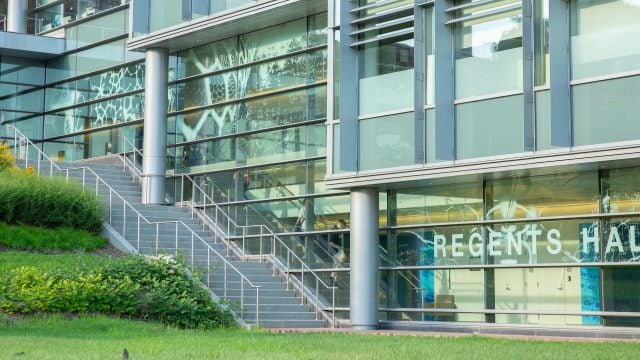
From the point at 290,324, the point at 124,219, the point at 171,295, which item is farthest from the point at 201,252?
the point at 171,295

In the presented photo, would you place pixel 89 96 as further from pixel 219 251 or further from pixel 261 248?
pixel 261 248

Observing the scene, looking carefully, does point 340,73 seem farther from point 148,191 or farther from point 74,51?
point 74,51

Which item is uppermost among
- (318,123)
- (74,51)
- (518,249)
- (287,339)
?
(74,51)

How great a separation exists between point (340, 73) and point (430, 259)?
4.45 metres

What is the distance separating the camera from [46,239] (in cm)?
2784

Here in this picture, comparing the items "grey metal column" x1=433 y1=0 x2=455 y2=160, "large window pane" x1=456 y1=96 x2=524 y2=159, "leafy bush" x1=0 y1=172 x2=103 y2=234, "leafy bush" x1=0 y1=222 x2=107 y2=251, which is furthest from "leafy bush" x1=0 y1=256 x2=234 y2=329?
"large window pane" x1=456 y1=96 x2=524 y2=159

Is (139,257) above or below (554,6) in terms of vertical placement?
below

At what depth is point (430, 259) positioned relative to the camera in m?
25.0

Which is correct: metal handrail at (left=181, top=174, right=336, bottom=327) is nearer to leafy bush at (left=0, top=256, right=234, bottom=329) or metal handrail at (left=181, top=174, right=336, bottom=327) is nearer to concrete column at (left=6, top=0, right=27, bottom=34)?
leafy bush at (left=0, top=256, right=234, bottom=329)

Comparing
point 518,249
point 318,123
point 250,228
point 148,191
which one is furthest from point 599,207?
point 148,191

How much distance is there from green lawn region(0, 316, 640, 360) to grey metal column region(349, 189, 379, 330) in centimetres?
360

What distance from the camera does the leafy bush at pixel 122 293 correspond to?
74.3 feet

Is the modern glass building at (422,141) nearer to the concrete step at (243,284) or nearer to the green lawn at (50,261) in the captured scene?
the concrete step at (243,284)

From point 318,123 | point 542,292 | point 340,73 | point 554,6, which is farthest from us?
point 318,123
